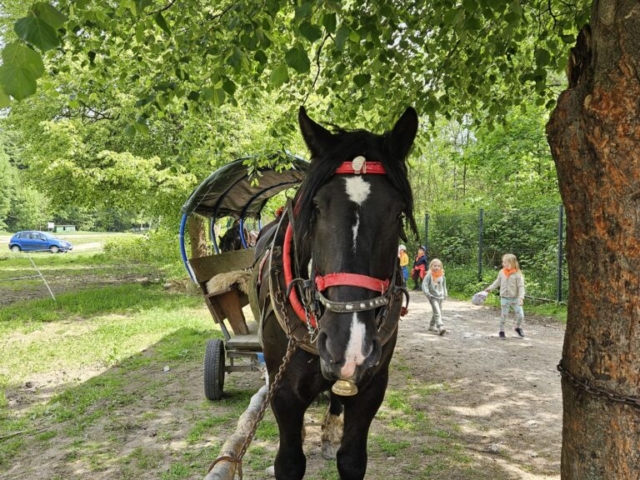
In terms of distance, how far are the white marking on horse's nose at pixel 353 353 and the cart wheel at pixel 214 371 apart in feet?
12.2

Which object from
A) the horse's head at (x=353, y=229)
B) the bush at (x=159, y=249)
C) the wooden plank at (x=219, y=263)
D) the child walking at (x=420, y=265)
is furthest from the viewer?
the bush at (x=159, y=249)

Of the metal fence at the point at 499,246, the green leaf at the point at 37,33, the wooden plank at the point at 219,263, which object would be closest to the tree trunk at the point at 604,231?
the green leaf at the point at 37,33

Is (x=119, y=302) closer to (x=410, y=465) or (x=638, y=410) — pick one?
(x=410, y=465)

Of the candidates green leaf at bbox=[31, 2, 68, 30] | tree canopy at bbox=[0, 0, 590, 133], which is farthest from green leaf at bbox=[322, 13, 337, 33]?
green leaf at bbox=[31, 2, 68, 30]

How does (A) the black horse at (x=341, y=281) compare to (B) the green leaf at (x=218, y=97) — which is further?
(B) the green leaf at (x=218, y=97)

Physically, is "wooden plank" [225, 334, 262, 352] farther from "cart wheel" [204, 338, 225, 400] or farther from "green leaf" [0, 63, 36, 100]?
"green leaf" [0, 63, 36, 100]

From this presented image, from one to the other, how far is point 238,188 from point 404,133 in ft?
14.3

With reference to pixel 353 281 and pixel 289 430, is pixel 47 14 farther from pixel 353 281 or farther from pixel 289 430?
pixel 289 430

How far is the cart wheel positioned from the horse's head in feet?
10.6

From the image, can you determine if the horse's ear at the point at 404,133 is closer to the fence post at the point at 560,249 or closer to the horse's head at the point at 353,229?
the horse's head at the point at 353,229

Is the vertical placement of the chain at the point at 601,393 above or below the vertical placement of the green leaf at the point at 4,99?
below

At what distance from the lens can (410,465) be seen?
12.4ft

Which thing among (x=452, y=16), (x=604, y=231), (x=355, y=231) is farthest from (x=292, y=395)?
(x=452, y=16)

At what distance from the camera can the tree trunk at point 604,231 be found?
1.68 meters
